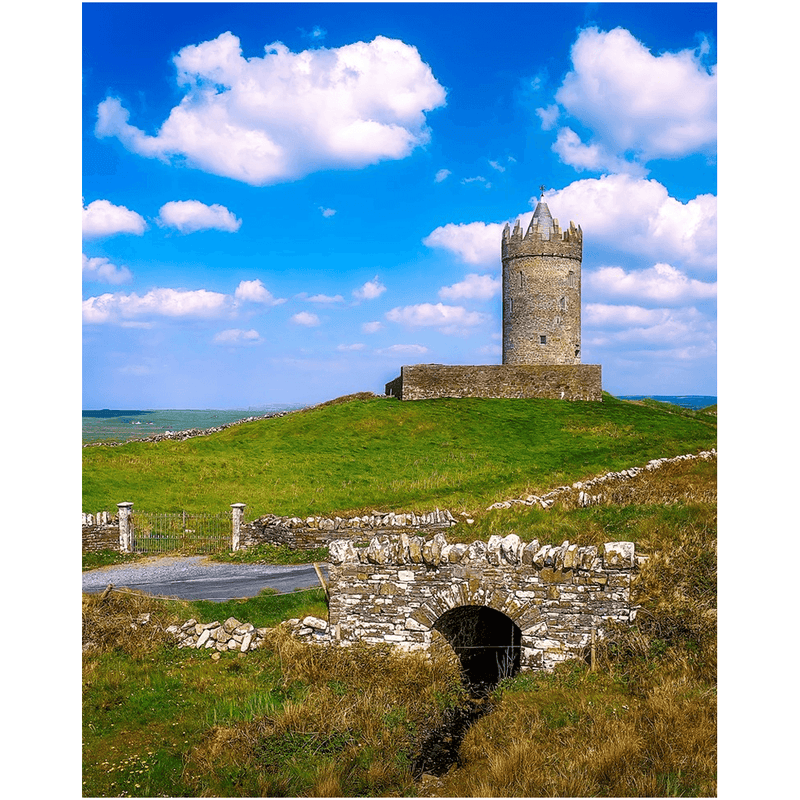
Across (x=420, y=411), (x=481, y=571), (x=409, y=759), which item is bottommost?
(x=409, y=759)

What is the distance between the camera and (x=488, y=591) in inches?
409

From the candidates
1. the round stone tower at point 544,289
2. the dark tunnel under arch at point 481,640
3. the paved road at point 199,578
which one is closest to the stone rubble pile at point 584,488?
the dark tunnel under arch at point 481,640

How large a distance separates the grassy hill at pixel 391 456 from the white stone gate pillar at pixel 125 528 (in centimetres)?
339

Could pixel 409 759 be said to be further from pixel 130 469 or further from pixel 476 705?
pixel 130 469

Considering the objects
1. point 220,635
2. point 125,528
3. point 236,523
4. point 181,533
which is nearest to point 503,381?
point 236,523

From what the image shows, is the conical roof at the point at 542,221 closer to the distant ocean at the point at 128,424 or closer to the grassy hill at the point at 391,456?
the grassy hill at the point at 391,456

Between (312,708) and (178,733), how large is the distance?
1970 millimetres

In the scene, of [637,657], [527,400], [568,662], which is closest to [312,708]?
[568,662]

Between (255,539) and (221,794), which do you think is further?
(255,539)

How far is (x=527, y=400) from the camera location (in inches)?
1809

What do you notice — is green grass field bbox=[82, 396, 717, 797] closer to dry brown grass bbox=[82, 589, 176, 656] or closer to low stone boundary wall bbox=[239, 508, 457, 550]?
dry brown grass bbox=[82, 589, 176, 656]

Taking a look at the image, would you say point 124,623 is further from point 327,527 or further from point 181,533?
point 181,533

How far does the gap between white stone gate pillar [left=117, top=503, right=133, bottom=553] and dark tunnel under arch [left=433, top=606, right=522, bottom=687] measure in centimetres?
1406

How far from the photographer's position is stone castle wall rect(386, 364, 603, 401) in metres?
46.8
